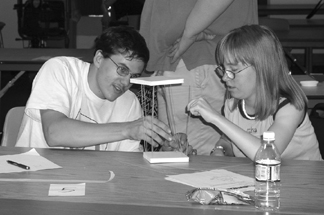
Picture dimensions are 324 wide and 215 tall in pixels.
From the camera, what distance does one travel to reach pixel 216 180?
1.73 metres

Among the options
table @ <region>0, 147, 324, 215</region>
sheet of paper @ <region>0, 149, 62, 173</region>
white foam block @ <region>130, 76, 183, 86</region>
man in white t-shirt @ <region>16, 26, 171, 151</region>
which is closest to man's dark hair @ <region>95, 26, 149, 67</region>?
man in white t-shirt @ <region>16, 26, 171, 151</region>

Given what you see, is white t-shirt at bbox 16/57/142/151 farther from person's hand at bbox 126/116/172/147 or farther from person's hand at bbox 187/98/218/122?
person's hand at bbox 187/98/218/122

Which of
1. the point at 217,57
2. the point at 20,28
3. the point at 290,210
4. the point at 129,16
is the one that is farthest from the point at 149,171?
the point at 20,28

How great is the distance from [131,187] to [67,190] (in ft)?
0.64

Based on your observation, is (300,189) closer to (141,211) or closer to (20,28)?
(141,211)

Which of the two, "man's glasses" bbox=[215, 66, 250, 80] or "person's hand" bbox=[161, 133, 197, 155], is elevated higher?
"man's glasses" bbox=[215, 66, 250, 80]

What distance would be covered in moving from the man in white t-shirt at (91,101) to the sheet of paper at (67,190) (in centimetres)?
48

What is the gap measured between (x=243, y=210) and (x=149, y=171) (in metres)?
0.49

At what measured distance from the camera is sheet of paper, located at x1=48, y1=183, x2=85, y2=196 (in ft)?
5.13

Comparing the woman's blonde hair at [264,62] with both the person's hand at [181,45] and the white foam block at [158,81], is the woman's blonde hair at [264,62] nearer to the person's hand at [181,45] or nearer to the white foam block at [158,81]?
the person's hand at [181,45]

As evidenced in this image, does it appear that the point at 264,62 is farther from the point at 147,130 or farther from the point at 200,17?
the point at 147,130

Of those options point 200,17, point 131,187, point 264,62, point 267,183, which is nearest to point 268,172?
point 267,183

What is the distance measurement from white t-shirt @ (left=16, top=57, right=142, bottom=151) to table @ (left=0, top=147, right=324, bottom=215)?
20 cm

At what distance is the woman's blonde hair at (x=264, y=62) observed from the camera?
2201mm
